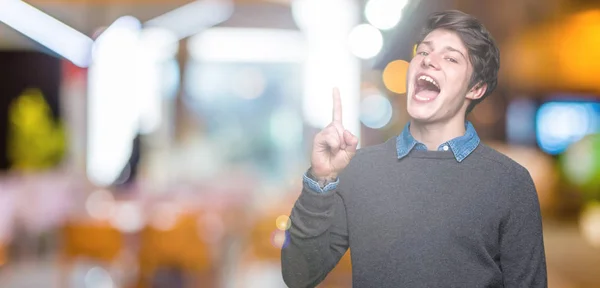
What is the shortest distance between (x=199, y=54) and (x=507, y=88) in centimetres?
424

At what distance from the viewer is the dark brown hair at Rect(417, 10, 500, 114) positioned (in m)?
1.21

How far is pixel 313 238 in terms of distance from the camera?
1225 millimetres

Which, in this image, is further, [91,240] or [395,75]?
[91,240]

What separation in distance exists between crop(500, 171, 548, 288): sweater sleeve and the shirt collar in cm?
10

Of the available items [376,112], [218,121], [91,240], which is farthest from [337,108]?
[218,121]

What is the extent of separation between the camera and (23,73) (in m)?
11.7

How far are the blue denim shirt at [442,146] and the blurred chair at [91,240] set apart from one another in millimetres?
3764

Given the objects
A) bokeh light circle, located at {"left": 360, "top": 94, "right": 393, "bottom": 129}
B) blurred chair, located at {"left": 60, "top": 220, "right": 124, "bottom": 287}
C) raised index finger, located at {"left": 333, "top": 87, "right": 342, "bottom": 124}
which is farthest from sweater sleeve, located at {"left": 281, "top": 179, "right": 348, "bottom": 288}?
blurred chair, located at {"left": 60, "top": 220, "right": 124, "bottom": 287}

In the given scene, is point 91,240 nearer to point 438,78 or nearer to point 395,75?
point 395,75

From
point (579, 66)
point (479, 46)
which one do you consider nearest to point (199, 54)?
point (579, 66)

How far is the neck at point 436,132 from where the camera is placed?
1.23 meters

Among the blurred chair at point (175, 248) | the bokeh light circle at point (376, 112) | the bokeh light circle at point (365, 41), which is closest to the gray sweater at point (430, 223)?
the bokeh light circle at point (365, 41)

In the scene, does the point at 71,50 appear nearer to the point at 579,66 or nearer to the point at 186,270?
the point at 186,270

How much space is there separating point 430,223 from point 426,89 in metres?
0.23
